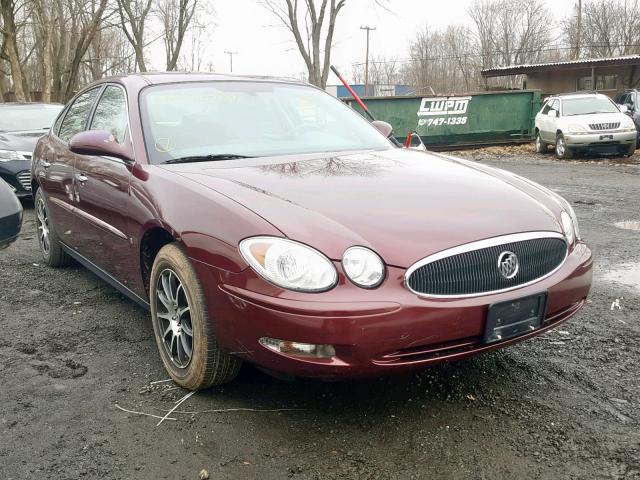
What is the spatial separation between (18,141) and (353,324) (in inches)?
305

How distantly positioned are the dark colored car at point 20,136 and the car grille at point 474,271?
7293mm

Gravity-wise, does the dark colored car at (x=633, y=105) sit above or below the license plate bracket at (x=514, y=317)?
above

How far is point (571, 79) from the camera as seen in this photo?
3109cm

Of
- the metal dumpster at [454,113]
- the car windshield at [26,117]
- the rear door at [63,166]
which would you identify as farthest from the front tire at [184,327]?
the metal dumpster at [454,113]

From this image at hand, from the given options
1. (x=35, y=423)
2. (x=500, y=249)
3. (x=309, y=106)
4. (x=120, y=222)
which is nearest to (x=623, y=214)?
(x=309, y=106)

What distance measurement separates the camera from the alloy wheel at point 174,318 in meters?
2.92

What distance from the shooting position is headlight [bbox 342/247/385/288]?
7.66 ft

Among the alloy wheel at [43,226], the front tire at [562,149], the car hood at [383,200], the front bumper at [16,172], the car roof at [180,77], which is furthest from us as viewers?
the front tire at [562,149]

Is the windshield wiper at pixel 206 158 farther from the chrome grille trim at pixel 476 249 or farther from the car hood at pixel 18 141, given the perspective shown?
the car hood at pixel 18 141

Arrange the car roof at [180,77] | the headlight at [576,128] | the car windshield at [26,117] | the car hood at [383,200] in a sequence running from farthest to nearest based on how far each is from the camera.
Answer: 1. the headlight at [576,128]
2. the car windshield at [26,117]
3. the car roof at [180,77]
4. the car hood at [383,200]

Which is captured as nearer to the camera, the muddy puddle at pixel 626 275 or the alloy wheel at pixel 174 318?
the alloy wheel at pixel 174 318

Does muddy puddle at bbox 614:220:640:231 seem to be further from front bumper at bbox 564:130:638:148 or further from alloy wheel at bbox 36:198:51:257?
front bumper at bbox 564:130:638:148

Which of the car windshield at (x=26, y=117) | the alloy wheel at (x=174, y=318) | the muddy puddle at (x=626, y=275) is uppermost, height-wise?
the car windshield at (x=26, y=117)

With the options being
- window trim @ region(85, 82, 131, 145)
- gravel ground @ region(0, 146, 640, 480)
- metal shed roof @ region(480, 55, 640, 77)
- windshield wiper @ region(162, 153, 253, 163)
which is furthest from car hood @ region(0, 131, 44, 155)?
metal shed roof @ region(480, 55, 640, 77)
